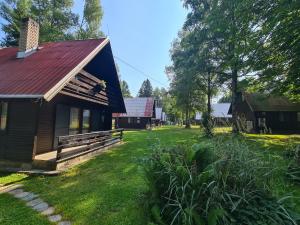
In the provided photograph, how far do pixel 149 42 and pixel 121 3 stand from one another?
7889mm

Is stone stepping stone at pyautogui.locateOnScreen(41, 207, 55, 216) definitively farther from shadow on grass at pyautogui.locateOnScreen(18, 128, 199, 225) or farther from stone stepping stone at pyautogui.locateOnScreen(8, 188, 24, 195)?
stone stepping stone at pyautogui.locateOnScreen(8, 188, 24, 195)

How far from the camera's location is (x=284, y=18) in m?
10.2

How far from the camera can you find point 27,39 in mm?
11461

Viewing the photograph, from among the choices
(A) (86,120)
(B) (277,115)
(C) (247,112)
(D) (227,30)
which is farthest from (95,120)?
(B) (277,115)

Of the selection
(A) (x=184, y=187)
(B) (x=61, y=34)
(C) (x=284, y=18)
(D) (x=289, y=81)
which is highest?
(B) (x=61, y=34)

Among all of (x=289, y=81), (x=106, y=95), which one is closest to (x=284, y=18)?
(x=289, y=81)

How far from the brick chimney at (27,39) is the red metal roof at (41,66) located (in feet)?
1.17

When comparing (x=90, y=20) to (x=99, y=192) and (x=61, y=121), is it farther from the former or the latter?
(x=99, y=192)

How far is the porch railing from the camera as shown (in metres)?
7.44

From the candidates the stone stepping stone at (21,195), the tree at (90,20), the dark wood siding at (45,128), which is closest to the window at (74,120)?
the dark wood siding at (45,128)

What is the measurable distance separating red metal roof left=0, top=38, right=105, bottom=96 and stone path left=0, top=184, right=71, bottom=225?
282cm

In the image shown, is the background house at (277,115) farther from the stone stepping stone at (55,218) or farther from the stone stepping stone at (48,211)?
the stone stepping stone at (55,218)

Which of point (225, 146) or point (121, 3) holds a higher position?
point (121, 3)

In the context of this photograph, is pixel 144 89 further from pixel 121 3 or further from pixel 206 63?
pixel 121 3
